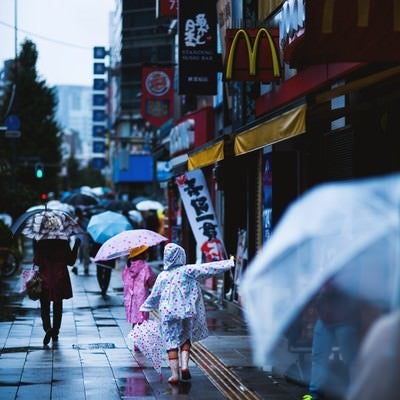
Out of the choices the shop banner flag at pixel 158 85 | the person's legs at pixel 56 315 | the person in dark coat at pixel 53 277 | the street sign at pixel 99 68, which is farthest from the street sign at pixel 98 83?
the person's legs at pixel 56 315

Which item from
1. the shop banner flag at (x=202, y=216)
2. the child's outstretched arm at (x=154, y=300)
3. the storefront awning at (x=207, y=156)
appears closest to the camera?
the child's outstretched arm at (x=154, y=300)

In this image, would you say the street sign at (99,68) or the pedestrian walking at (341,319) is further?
the street sign at (99,68)

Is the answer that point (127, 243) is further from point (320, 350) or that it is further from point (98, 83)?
point (98, 83)

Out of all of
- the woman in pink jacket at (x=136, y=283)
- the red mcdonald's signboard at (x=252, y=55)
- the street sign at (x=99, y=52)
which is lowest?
the woman in pink jacket at (x=136, y=283)

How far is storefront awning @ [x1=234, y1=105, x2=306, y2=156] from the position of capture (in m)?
11.8

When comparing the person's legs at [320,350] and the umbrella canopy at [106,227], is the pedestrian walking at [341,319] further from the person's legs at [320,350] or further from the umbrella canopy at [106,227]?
the umbrella canopy at [106,227]

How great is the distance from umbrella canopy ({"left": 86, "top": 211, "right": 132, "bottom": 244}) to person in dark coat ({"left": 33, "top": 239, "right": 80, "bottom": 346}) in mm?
6502

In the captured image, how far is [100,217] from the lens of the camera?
22375mm

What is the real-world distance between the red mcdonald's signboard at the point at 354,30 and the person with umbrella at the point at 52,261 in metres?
5.73

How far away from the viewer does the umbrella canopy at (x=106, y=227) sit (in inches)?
846

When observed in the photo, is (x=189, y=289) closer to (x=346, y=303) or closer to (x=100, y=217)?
(x=346, y=303)

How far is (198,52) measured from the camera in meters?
23.2

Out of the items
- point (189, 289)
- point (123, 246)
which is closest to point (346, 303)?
point (189, 289)

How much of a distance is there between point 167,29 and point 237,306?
71.8ft
